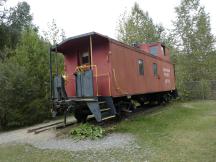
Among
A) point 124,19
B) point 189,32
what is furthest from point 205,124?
point 124,19

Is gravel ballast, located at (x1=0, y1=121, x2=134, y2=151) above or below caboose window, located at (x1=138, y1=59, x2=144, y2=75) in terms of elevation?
→ below

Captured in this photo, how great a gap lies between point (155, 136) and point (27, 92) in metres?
7.14

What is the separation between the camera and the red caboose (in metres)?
8.61

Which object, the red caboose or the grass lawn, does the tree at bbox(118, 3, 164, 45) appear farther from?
the grass lawn

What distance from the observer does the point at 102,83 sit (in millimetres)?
9234

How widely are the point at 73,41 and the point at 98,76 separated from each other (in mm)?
1694

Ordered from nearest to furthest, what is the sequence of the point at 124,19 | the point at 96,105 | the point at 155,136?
the point at 155,136 → the point at 96,105 → the point at 124,19

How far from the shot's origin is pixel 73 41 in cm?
967

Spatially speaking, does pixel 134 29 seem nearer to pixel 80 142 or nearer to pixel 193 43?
pixel 193 43

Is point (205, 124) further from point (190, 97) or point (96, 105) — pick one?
point (190, 97)

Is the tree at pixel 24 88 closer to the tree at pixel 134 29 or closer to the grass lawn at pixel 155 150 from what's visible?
the grass lawn at pixel 155 150

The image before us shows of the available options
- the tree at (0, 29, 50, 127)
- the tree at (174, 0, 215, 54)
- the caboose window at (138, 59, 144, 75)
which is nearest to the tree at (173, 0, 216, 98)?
the tree at (174, 0, 215, 54)

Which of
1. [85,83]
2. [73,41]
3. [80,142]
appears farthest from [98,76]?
[80,142]

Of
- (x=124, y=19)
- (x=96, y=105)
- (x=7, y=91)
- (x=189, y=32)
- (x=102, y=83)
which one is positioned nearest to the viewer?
(x=96, y=105)
